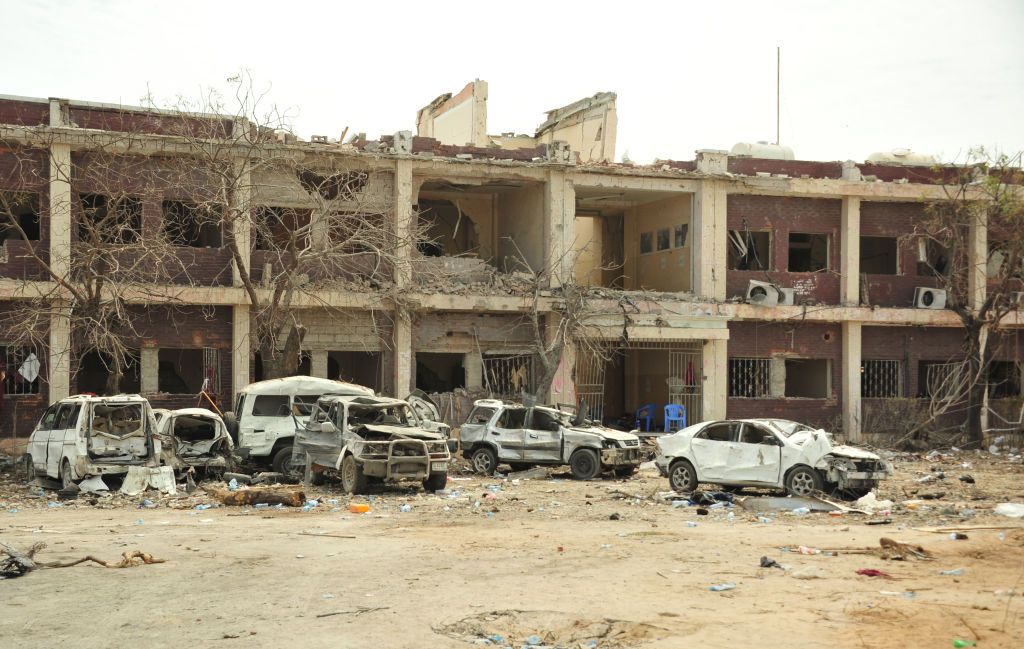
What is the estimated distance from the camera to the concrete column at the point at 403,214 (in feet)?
84.5

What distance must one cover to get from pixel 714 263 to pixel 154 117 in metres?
14.8

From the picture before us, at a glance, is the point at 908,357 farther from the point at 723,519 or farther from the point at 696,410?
the point at 723,519

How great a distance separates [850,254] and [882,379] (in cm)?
384

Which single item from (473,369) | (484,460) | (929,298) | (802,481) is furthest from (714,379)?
(802,481)

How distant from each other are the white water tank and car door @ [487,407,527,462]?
12.9 metres

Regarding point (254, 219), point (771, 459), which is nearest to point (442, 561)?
point (771, 459)

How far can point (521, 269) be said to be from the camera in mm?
29469

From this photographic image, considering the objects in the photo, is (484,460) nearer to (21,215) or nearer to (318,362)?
(318,362)

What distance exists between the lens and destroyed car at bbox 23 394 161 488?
17.3m

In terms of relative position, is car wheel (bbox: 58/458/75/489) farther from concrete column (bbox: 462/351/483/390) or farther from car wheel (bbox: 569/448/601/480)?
concrete column (bbox: 462/351/483/390)

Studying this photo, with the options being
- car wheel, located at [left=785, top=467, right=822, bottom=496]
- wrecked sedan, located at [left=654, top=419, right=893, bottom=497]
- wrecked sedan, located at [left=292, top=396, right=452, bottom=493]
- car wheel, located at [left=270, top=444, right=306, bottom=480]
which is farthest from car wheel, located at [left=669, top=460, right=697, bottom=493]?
car wheel, located at [left=270, top=444, right=306, bottom=480]

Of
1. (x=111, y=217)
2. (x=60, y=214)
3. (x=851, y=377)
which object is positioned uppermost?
(x=60, y=214)

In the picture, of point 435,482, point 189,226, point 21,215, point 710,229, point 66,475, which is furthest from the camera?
point 710,229

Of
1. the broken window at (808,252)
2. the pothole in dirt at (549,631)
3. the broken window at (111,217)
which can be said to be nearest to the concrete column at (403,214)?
the broken window at (111,217)
